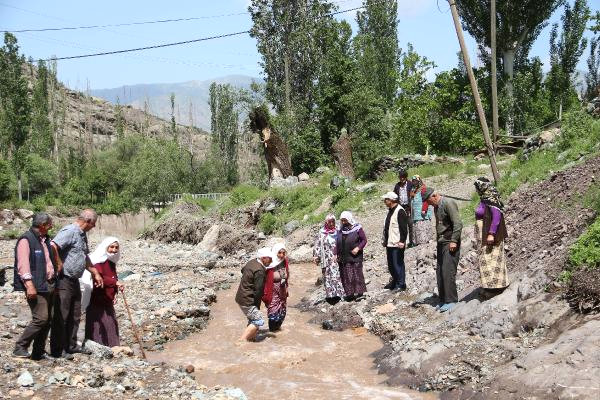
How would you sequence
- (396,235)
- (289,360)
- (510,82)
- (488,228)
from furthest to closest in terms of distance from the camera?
(510,82) < (396,235) < (289,360) < (488,228)

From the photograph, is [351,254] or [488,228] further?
[351,254]

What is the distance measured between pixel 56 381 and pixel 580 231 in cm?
652

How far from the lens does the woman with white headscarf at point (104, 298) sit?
268 inches

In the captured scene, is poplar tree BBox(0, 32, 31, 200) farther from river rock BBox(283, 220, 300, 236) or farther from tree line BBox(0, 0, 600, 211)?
river rock BBox(283, 220, 300, 236)

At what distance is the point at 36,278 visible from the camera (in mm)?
5777

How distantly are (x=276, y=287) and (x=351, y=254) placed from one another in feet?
5.54

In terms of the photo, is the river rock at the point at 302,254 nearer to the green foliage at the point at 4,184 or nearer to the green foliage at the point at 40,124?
the green foliage at the point at 4,184

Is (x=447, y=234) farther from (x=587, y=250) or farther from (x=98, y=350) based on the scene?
Answer: (x=98, y=350)

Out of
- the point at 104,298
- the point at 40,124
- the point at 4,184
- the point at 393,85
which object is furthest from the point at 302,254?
the point at 40,124

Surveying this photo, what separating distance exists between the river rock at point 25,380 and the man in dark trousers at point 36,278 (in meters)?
0.60

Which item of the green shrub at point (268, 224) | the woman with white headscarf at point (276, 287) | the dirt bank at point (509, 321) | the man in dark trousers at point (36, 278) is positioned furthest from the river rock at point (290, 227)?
the man in dark trousers at point (36, 278)

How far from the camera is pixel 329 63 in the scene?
26.1 meters

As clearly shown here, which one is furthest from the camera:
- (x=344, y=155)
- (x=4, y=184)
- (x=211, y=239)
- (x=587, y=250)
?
(x=4, y=184)

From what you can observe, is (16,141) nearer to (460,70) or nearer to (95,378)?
(460,70)
